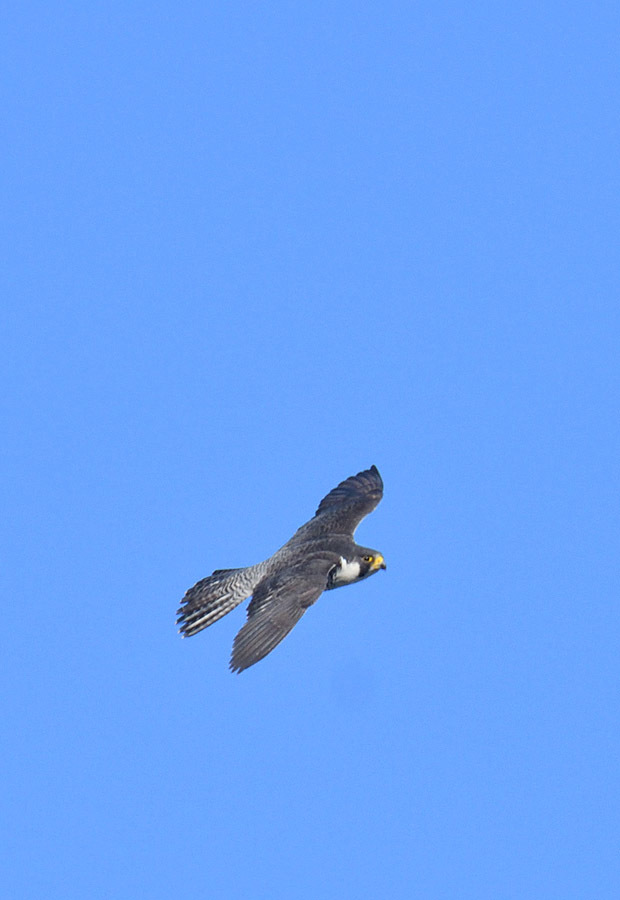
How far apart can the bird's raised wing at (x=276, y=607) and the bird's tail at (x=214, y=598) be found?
106cm

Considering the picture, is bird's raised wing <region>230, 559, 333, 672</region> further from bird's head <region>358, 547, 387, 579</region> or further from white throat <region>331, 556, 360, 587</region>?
bird's head <region>358, 547, 387, 579</region>

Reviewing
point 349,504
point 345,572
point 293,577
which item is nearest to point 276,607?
point 293,577

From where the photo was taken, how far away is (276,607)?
63.7ft

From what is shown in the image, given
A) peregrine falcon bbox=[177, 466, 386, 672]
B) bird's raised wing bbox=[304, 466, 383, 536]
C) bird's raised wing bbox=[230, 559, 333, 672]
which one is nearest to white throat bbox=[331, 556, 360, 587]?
peregrine falcon bbox=[177, 466, 386, 672]

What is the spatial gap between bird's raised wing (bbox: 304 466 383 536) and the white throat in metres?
1.36

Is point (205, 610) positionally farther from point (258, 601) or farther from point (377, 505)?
point (377, 505)

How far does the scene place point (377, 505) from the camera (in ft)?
79.8

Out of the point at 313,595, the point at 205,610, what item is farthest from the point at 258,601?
the point at 205,610

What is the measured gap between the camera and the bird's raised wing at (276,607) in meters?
18.5

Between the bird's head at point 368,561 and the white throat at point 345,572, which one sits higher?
the bird's head at point 368,561

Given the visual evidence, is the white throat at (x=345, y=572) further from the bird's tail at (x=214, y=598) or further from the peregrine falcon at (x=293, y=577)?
the bird's tail at (x=214, y=598)

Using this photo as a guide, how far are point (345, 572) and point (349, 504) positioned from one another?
276cm

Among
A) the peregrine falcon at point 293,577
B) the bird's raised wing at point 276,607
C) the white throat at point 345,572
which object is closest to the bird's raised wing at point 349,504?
the peregrine falcon at point 293,577

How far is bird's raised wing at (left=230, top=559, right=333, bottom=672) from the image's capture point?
18469mm
